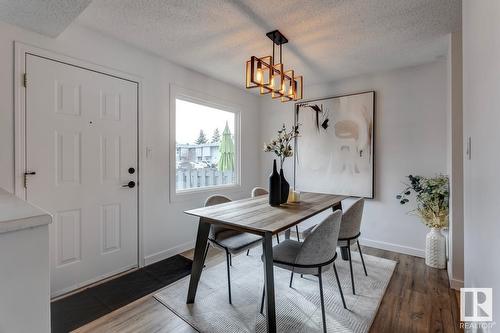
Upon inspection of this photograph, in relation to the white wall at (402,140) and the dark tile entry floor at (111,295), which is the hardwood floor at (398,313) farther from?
the white wall at (402,140)

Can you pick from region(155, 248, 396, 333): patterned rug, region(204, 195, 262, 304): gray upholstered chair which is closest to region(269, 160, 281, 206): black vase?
region(204, 195, 262, 304): gray upholstered chair

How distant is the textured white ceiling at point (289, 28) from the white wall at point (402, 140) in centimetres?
32

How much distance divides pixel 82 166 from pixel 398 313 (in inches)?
115

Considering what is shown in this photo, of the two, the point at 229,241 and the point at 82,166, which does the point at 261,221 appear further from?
the point at 82,166

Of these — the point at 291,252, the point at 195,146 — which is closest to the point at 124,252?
the point at 195,146

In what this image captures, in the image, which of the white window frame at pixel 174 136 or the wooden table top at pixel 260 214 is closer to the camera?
the wooden table top at pixel 260 214

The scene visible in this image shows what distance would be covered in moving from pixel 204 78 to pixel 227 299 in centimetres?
271

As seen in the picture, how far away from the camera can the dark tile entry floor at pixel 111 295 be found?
1835mm

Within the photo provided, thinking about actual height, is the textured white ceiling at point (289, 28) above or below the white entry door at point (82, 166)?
above

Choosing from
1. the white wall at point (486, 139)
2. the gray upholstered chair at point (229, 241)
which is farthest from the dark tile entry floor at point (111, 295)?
the white wall at point (486, 139)

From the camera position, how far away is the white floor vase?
270 cm

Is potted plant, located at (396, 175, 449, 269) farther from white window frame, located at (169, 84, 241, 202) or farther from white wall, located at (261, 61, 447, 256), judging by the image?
white window frame, located at (169, 84, 241, 202)

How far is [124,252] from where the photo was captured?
8.49ft

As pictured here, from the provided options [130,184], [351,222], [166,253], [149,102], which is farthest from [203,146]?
[351,222]
